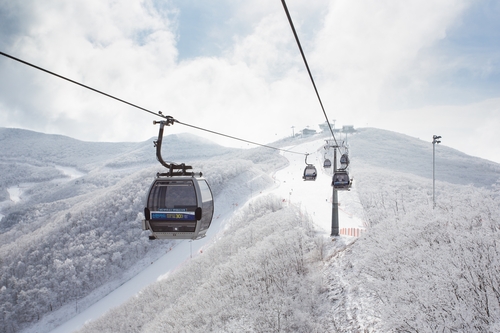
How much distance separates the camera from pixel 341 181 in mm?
16125

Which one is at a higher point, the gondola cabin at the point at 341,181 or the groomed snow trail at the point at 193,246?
the gondola cabin at the point at 341,181

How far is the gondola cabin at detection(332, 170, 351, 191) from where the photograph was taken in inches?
632

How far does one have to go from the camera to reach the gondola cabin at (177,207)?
23.9 feet

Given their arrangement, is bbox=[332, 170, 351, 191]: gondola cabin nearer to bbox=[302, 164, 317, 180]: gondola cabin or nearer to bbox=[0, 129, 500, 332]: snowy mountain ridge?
bbox=[0, 129, 500, 332]: snowy mountain ridge

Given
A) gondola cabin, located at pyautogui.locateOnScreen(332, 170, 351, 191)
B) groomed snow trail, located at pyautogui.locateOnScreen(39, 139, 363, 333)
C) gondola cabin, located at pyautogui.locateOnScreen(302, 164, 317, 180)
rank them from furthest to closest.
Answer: groomed snow trail, located at pyautogui.locateOnScreen(39, 139, 363, 333), gondola cabin, located at pyautogui.locateOnScreen(302, 164, 317, 180), gondola cabin, located at pyautogui.locateOnScreen(332, 170, 351, 191)

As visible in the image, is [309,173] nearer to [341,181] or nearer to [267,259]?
[341,181]

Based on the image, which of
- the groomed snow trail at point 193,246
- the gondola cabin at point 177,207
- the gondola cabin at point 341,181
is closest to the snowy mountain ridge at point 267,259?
the groomed snow trail at point 193,246

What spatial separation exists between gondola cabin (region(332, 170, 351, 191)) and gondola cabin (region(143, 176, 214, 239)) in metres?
10.5

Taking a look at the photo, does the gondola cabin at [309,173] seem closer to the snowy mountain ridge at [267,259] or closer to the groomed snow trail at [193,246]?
the snowy mountain ridge at [267,259]

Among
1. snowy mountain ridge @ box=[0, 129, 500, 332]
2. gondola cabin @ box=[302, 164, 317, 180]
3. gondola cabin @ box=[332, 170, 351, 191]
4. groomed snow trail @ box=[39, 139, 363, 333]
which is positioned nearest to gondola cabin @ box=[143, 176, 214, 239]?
snowy mountain ridge @ box=[0, 129, 500, 332]

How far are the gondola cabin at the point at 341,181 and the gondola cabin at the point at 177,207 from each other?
10.5 meters

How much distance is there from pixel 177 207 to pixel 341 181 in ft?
37.2

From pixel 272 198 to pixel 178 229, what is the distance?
31.7m

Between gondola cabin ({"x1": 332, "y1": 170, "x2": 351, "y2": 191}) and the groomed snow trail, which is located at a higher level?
gondola cabin ({"x1": 332, "y1": 170, "x2": 351, "y2": 191})
